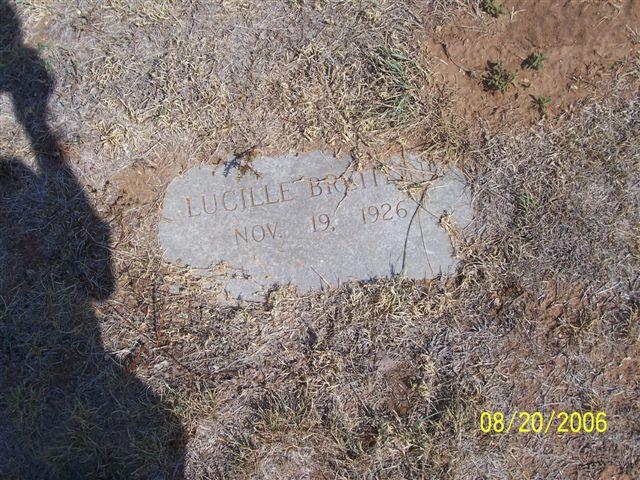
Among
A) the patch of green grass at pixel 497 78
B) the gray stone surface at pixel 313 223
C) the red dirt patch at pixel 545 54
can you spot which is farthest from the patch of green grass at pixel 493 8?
the gray stone surface at pixel 313 223

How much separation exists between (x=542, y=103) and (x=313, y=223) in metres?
1.39

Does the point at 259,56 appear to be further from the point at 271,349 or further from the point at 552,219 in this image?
the point at 552,219

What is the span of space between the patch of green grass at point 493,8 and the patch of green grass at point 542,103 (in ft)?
1.65

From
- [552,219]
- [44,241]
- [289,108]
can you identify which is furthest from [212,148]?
[552,219]

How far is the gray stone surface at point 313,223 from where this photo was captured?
2703 millimetres

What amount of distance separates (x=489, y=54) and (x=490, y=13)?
24 cm

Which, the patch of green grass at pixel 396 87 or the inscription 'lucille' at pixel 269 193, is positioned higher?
the patch of green grass at pixel 396 87

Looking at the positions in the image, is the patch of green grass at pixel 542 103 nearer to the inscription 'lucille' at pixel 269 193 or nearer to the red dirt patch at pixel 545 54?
the red dirt patch at pixel 545 54

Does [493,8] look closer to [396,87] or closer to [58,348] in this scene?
[396,87]

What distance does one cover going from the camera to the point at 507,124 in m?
2.76

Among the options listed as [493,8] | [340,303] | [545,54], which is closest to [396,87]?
[493,8]
